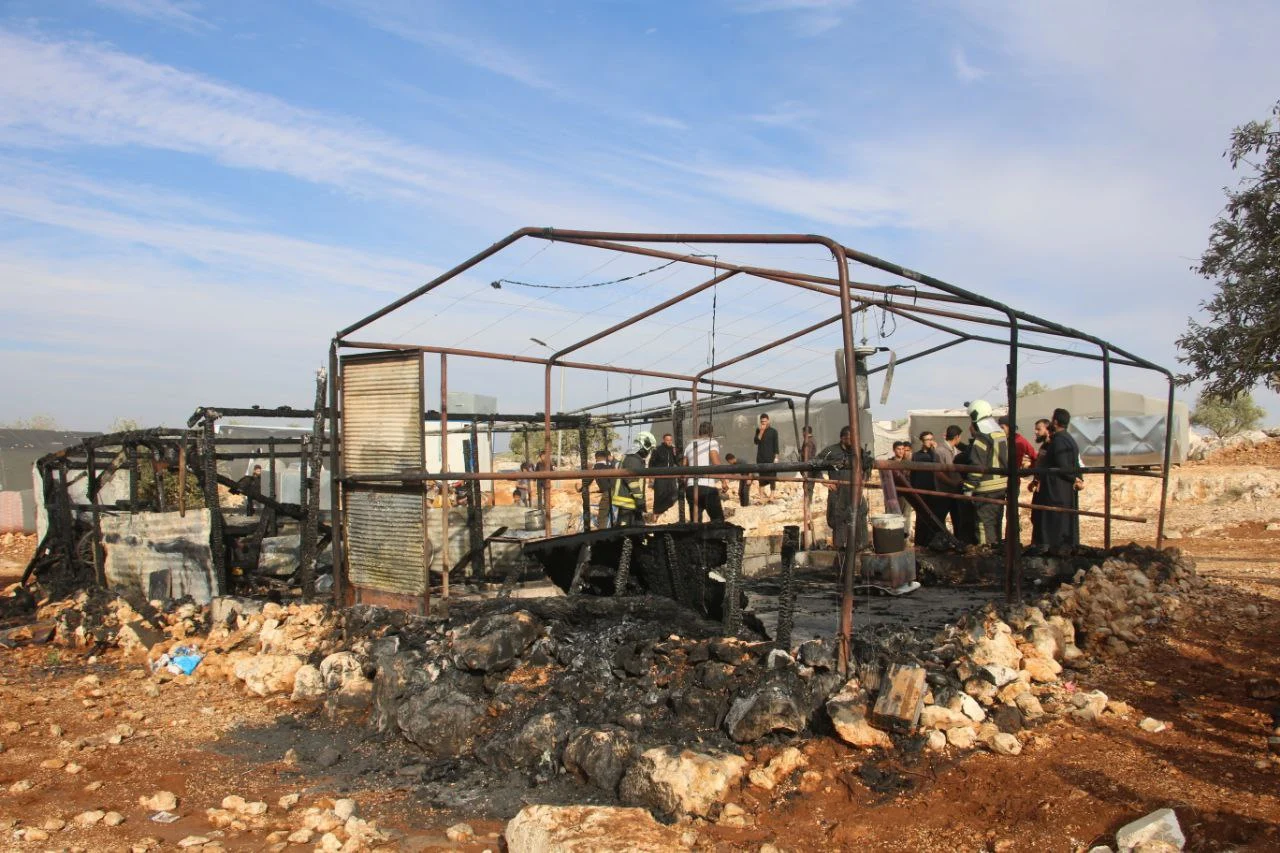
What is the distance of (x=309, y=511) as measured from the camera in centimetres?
909

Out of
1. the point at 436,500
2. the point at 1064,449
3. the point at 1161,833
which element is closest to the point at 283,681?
the point at 1161,833

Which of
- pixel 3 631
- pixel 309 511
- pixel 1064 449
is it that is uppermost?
pixel 1064 449

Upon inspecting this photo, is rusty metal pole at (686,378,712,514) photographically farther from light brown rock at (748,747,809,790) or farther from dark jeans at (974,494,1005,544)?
light brown rock at (748,747,809,790)

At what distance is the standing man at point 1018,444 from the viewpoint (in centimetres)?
705

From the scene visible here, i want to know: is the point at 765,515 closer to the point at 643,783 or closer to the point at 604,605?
the point at 604,605

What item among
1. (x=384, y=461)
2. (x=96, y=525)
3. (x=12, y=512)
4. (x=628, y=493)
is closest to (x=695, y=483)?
(x=628, y=493)

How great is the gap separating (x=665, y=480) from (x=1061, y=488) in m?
4.54

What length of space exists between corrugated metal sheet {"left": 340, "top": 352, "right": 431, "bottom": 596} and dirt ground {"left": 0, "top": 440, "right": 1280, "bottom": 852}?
1491mm

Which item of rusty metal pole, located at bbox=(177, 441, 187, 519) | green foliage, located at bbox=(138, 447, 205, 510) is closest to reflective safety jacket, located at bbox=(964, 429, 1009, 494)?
rusty metal pole, located at bbox=(177, 441, 187, 519)

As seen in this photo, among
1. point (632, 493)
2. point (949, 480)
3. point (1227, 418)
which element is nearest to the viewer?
point (949, 480)

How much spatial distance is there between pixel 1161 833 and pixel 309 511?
25.2ft

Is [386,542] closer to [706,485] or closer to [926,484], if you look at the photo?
[706,485]

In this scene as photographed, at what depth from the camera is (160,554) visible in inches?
379

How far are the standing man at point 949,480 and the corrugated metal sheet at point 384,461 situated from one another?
5564 millimetres
